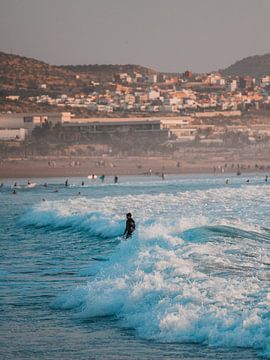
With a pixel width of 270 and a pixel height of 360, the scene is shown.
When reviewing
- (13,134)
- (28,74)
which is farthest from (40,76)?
(13,134)

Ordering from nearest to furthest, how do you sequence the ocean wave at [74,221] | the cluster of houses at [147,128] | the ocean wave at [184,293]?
the ocean wave at [184,293]
the ocean wave at [74,221]
the cluster of houses at [147,128]

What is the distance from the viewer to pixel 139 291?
1399cm

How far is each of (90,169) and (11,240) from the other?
48503mm

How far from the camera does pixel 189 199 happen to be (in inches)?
1511

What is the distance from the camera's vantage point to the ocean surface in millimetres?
11969

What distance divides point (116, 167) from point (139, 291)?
200ft

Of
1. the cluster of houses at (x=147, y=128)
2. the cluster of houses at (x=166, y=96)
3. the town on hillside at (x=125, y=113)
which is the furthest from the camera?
the cluster of houses at (x=166, y=96)

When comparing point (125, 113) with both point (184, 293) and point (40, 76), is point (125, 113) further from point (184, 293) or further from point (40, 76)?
point (184, 293)

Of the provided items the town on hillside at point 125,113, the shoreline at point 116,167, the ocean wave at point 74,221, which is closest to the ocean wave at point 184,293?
the ocean wave at point 74,221

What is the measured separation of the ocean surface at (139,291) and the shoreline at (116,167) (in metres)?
41.9

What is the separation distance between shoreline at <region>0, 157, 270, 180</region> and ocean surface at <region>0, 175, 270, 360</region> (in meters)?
41.9

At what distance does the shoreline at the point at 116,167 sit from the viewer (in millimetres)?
69500

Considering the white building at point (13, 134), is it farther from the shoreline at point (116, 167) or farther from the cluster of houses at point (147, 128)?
the shoreline at point (116, 167)

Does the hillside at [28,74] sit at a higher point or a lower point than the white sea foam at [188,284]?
higher
